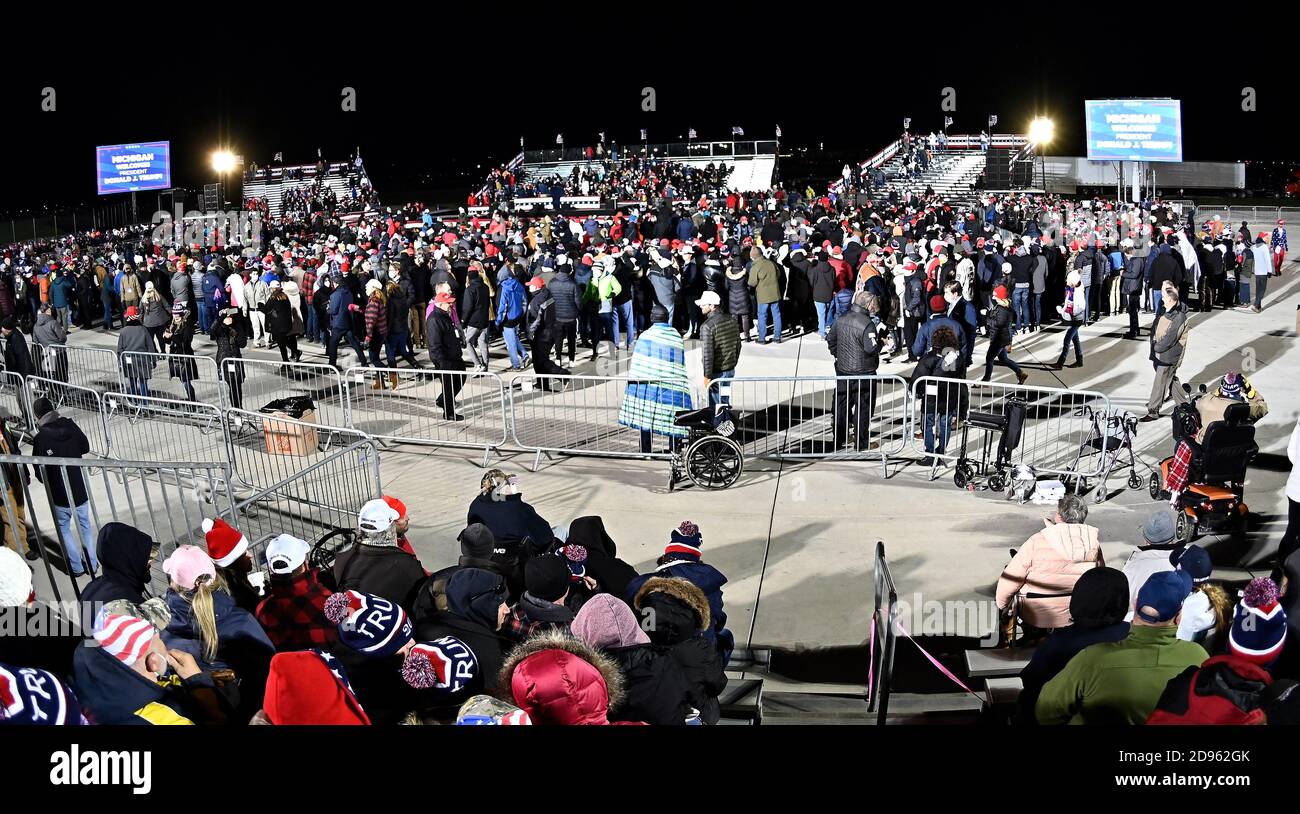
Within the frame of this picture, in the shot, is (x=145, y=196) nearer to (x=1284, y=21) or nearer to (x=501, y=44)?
(x=501, y=44)

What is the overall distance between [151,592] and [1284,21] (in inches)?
2177

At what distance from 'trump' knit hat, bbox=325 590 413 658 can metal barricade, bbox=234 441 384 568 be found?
4192mm

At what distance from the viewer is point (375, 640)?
4.66m

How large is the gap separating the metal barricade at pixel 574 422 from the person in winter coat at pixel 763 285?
3886 mm

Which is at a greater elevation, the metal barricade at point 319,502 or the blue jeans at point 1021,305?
the blue jeans at point 1021,305

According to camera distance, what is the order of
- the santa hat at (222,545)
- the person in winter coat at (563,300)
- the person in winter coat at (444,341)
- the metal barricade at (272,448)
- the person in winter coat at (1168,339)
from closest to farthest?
the santa hat at (222,545), the metal barricade at (272,448), the person in winter coat at (1168,339), the person in winter coat at (444,341), the person in winter coat at (563,300)

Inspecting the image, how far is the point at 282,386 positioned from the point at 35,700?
12.6 meters

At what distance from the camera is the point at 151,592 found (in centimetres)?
725

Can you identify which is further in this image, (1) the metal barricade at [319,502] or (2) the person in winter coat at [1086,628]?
(1) the metal barricade at [319,502]

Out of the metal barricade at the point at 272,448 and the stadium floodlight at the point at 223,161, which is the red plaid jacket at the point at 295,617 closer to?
the metal barricade at the point at 272,448

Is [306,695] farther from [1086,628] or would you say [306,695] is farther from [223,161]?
[223,161]

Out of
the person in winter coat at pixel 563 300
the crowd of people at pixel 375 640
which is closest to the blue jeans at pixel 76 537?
the crowd of people at pixel 375 640

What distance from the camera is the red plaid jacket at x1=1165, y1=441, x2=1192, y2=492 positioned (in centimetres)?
890

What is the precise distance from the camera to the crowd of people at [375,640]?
3.99 metres
